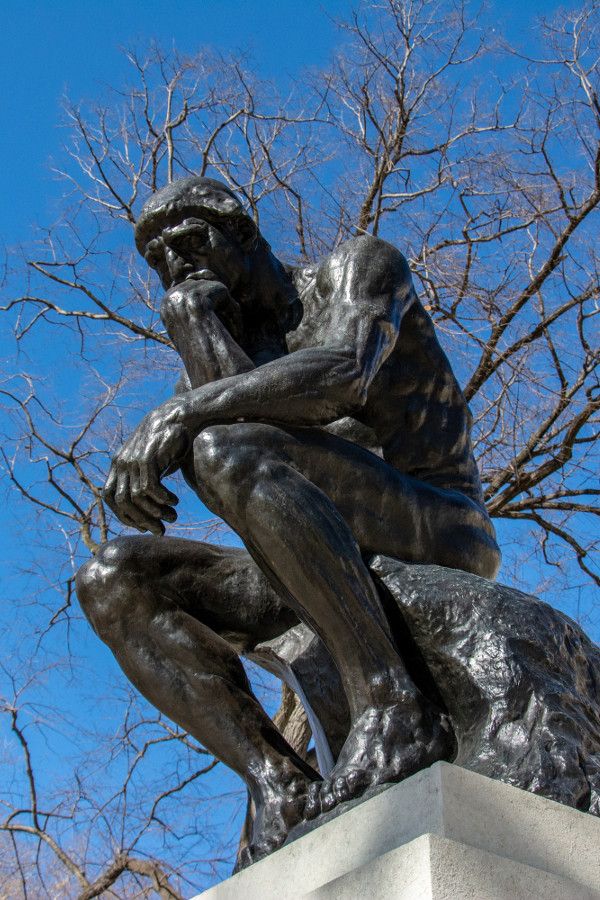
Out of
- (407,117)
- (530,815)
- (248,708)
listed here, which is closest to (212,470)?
(248,708)

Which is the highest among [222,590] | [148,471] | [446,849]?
[148,471]

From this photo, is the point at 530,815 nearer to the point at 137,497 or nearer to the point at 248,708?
the point at 248,708

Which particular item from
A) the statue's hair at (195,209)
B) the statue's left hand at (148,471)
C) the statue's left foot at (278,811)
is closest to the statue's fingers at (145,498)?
the statue's left hand at (148,471)

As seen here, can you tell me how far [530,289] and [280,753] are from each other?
655 centimetres

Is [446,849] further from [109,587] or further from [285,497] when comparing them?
[109,587]

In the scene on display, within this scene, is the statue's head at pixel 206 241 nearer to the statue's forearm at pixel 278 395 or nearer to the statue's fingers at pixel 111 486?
the statue's forearm at pixel 278 395

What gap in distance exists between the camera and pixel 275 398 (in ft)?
10.3

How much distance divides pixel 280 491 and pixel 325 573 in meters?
0.23

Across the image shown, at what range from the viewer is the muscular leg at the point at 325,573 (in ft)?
9.12

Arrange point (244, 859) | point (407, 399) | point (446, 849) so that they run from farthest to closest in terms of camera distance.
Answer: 1. point (407, 399)
2. point (244, 859)
3. point (446, 849)

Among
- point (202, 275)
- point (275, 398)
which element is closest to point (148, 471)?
point (275, 398)

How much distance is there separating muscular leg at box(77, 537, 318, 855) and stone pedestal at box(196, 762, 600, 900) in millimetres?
446

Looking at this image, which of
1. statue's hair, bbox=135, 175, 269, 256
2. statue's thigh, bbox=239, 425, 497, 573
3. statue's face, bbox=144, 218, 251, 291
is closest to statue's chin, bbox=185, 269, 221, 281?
statue's face, bbox=144, 218, 251, 291

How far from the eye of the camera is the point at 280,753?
312 cm
